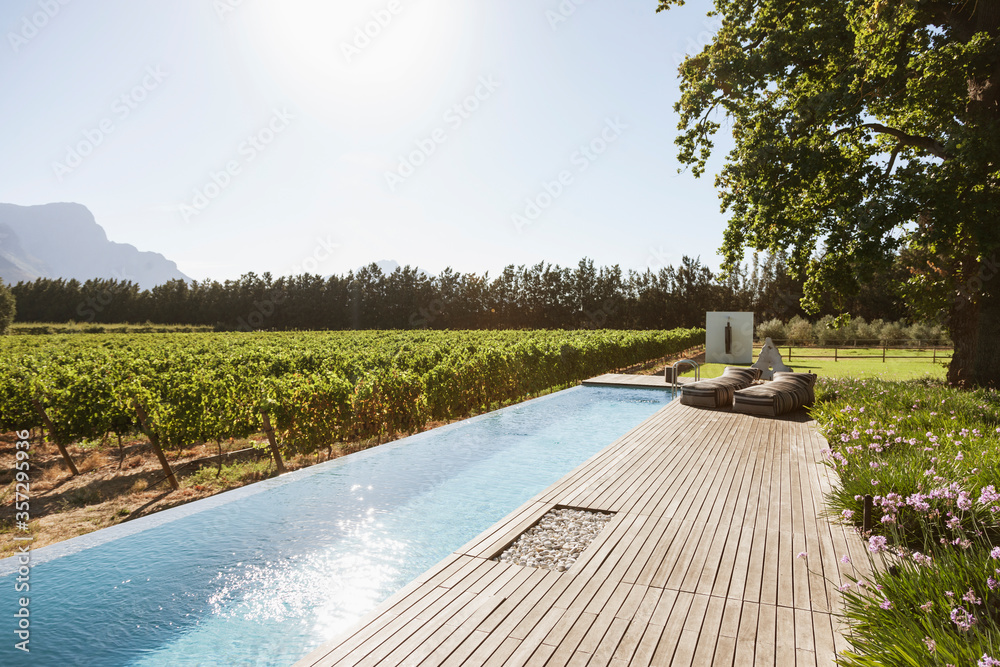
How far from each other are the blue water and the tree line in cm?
5353

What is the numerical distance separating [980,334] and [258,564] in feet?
49.7

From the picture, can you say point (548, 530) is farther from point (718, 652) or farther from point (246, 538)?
point (246, 538)

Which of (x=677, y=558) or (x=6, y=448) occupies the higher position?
(x=677, y=558)

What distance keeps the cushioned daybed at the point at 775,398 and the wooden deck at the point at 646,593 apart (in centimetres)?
444

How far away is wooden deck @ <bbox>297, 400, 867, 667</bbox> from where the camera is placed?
8.43 ft

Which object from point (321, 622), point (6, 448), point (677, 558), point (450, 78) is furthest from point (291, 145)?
point (677, 558)

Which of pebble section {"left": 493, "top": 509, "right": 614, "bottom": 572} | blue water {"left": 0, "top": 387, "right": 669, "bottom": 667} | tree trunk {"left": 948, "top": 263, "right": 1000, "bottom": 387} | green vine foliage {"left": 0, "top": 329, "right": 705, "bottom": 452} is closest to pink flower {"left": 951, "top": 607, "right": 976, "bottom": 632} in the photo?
pebble section {"left": 493, "top": 509, "right": 614, "bottom": 572}

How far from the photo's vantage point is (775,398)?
953 centimetres

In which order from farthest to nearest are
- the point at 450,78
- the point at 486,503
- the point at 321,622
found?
the point at 450,78 → the point at 486,503 → the point at 321,622

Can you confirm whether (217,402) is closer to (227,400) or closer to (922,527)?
(227,400)

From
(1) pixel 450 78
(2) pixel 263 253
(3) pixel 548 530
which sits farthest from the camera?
(2) pixel 263 253

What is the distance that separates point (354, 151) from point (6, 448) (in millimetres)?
9460

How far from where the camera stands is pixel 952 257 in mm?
11695

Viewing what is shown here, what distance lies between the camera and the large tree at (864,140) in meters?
9.76
